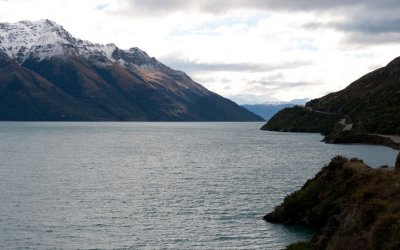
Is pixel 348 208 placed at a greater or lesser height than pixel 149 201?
greater

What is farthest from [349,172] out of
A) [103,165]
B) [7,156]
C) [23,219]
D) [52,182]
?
[7,156]

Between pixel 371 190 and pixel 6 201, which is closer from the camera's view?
pixel 371 190

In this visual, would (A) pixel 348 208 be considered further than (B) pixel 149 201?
No

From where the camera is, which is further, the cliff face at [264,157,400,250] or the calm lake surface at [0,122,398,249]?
the calm lake surface at [0,122,398,249]

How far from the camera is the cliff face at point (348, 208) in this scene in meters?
36.5

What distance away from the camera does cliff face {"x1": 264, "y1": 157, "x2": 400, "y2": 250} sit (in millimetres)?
36500

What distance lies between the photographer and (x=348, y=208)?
49.0 meters

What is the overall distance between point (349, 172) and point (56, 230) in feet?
124

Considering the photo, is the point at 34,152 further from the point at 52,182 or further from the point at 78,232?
the point at 78,232

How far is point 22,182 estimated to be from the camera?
9925cm

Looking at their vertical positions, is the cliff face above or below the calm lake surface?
above

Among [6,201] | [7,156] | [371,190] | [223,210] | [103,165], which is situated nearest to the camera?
[371,190]

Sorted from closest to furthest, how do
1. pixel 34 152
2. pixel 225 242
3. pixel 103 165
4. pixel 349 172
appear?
pixel 225 242 → pixel 349 172 → pixel 103 165 → pixel 34 152

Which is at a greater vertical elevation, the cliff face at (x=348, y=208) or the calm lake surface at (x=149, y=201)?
the cliff face at (x=348, y=208)
